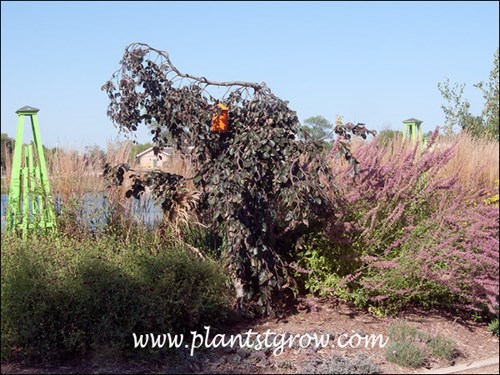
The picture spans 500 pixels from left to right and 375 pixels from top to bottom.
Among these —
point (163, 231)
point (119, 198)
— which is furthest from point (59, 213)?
point (163, 231)

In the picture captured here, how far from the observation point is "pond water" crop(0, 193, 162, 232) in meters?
7.28

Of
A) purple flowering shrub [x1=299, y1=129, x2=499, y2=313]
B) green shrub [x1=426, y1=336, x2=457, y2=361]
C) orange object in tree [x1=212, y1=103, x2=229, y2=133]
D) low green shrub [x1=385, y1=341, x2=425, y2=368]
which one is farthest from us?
orange object in tree [x1=212, y1=103, x2=229, y2=133]

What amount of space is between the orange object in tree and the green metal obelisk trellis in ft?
7.20

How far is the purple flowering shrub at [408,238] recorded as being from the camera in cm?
604

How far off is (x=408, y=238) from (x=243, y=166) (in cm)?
182

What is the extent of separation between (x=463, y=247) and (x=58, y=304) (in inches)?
148

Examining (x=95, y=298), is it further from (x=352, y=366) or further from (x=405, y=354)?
(x=405, y=354)

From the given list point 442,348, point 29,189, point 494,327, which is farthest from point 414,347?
point 29,189

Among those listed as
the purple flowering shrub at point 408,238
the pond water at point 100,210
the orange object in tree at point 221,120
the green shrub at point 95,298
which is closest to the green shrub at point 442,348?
the purple flowering shrub at point 408,238

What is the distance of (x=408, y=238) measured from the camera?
20.9 feet

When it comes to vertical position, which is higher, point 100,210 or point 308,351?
point 100,210

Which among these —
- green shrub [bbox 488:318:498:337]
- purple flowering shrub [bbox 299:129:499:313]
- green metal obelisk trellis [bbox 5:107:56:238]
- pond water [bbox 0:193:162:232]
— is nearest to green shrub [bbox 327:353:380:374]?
purple flowering shrub [bbox 299:129:499:313]

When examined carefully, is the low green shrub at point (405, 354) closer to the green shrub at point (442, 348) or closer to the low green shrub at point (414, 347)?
the low green shrub at point (414, 347)

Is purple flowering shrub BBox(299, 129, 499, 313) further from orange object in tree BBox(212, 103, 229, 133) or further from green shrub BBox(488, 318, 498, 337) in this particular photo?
orange object in tree BBox(212, 103, 229, 133)
